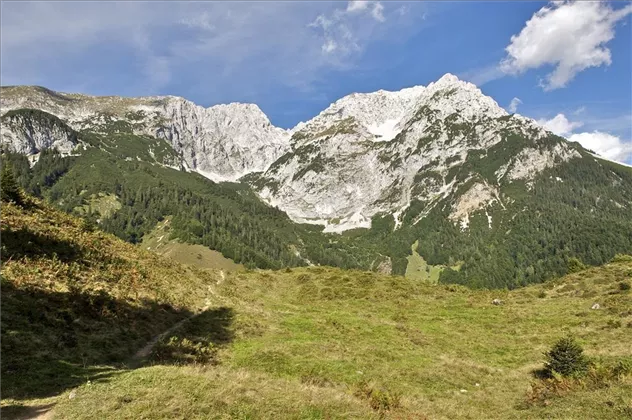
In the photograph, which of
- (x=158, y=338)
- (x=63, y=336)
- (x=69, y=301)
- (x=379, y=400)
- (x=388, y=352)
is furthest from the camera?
(x=388, y=352)

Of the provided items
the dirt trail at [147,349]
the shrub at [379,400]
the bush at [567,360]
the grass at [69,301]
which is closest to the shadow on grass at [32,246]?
the grass at [69,301]

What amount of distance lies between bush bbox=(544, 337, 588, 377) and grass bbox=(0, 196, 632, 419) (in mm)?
1848

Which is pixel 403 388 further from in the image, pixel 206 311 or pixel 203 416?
pixel 206 311

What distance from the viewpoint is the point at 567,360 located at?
24844mm

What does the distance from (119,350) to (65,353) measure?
3.85 metres

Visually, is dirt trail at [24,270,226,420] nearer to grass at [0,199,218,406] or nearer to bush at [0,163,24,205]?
grass at [0,199,218,406]

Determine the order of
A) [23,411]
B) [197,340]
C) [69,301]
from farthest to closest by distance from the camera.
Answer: [197,340] < [69,301] < [23,411]

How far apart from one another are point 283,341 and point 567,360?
2072 cm

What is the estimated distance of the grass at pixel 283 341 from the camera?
53.7 feet

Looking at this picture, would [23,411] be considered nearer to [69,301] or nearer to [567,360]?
[69,301]

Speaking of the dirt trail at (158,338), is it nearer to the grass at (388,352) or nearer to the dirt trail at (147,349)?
the dirt trail at (147,349)

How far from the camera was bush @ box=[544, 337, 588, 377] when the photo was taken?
2441 centimetres

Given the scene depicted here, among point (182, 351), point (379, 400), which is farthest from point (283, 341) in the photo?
point (379, 400)

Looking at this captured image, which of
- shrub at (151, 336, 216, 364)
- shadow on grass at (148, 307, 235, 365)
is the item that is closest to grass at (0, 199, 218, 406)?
shadow on grass at (148, 307, 235, 365)
